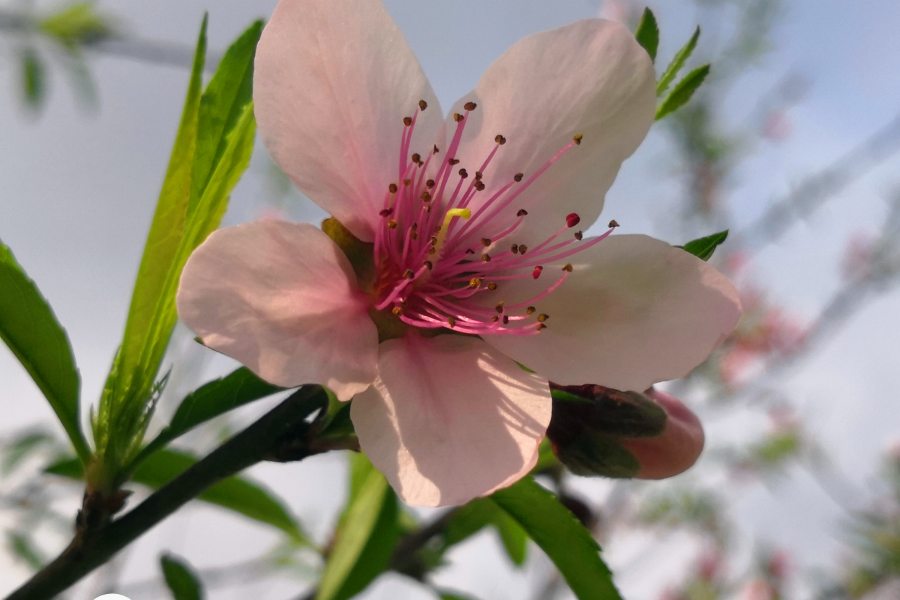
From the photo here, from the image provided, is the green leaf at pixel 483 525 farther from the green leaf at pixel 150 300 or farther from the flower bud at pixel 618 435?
the green leaf at pixel 150 300

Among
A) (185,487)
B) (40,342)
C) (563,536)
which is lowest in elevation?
(563,536)

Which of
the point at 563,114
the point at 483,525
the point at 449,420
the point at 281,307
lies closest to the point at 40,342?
the point at 281,307

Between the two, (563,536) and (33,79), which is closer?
(563,536)

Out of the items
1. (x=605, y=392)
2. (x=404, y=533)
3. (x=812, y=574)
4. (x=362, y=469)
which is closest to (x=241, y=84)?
(x=605, y=392)

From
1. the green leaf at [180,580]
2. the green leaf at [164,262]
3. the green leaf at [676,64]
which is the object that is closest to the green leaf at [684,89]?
the green leaf at [676,64]

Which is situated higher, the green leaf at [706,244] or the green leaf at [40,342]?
the green leaf at [40,342]

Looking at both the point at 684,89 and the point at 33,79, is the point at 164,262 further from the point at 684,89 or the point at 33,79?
the point at 33,79

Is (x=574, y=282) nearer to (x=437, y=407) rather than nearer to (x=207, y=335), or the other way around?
(x=437, y=407)
